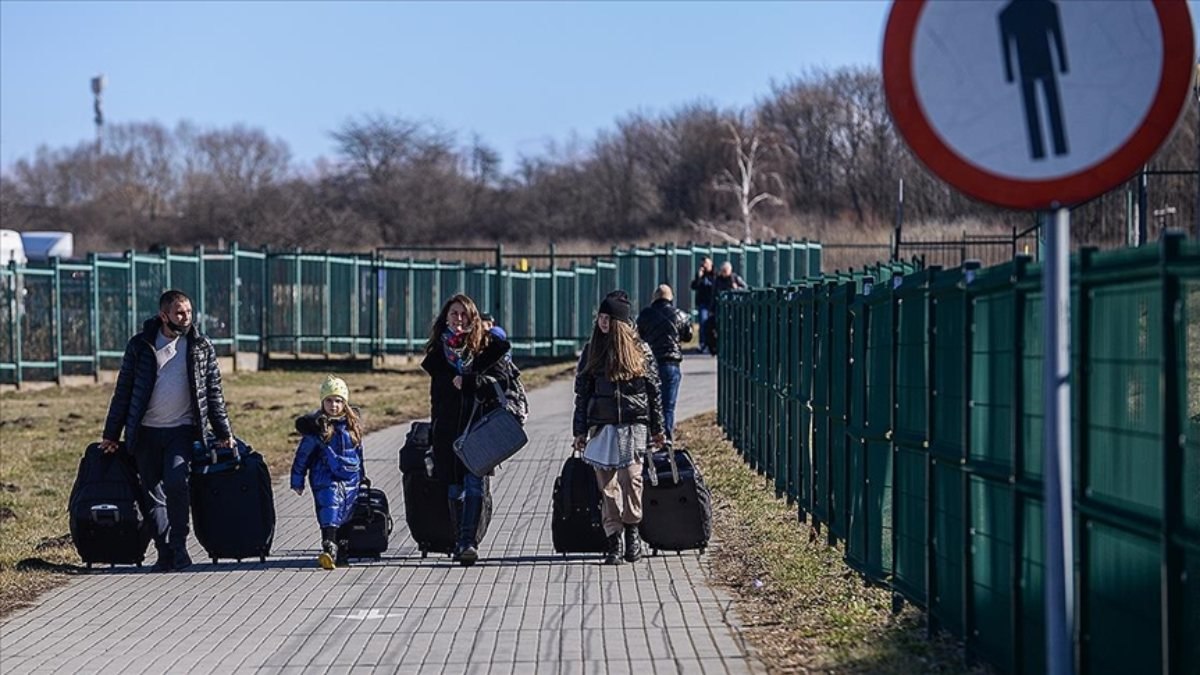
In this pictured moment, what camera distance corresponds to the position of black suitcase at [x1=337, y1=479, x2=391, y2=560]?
1222 cm

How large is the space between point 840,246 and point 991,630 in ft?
122

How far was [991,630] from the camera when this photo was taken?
725 cm

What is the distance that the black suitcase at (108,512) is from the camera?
11945 millimetres

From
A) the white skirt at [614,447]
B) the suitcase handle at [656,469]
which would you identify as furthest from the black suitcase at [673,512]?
the white skirt at [614,447]

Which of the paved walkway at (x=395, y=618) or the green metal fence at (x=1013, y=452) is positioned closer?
the green metal fence at (x=1013, y=452)

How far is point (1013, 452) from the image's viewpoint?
22.2 feet

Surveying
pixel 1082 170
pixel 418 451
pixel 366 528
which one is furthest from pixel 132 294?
pixel 1082 170

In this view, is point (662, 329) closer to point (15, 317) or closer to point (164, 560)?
point (164, 560)

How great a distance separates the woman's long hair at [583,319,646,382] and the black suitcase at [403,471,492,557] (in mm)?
1155

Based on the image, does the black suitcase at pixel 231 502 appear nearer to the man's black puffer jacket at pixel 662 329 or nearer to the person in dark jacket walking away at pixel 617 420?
the person in dark jacket walking away at pixel 617 420

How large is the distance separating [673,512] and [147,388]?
3.56 metres

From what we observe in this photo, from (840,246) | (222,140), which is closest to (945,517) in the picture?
(840,246)

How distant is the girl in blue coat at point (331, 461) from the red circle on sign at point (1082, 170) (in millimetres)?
7364

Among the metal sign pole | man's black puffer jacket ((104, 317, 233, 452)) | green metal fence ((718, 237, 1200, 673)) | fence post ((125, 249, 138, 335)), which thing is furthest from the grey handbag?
fence post ((125, 249, 138, 335))
